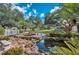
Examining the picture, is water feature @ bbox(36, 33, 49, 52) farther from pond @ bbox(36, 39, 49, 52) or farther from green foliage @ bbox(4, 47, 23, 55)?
green foliage @ bbox(4, 47, 23, 55)

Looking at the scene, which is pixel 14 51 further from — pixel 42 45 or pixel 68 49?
pixel 68 49

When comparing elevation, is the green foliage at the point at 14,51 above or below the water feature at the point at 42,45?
below

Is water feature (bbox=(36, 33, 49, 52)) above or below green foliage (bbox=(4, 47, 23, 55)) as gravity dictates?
above

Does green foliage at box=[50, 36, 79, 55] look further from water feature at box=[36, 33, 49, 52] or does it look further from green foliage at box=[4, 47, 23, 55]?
green foliage at box=[4, 47, 23, 55]

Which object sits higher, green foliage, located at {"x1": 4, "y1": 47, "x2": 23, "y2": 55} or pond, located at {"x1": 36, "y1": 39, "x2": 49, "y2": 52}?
pond, located at {"x1": 36, "y1": 39, "x2": 49, "y2": 52}

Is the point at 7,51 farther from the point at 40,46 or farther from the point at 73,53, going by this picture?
the point at 73,53

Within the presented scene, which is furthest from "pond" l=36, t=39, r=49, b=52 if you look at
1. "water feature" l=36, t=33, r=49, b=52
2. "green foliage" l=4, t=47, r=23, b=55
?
"green foliage" l=4, t=47, r=23, b=55

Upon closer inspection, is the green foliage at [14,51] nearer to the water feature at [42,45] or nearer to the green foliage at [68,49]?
the water feature at [42,45]

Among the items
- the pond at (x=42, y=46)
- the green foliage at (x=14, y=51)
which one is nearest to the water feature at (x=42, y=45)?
the pond at (x=42, y=46)

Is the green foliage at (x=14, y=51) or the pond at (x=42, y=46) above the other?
the pond at (x=42, y=46)

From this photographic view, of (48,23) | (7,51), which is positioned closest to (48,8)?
(48,23)

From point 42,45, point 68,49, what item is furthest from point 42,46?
point 68,49

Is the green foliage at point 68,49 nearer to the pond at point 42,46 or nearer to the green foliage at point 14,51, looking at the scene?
the pond at point 42,46

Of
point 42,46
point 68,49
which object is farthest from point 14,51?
point 68,49
